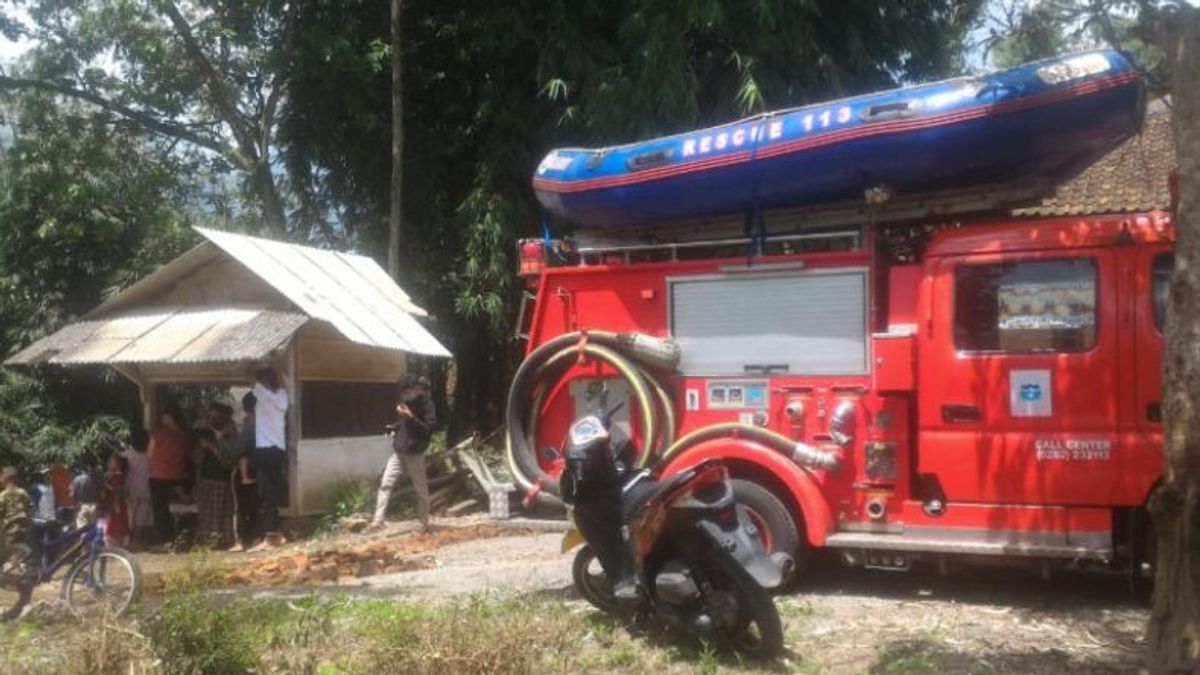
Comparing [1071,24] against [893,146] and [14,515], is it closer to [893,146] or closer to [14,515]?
[893,146]

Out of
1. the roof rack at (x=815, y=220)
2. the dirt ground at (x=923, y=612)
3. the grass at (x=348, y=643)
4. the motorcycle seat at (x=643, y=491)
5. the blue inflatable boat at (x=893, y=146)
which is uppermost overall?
the blue inflatable boat at (x=893, y=146)

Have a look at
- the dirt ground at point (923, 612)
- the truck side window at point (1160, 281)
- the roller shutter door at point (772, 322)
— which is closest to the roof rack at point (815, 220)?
the roller shutter door at point (772, 322)

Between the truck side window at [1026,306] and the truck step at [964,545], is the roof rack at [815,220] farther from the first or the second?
the truck step at [964,545]

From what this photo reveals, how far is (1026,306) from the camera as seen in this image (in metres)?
6.55

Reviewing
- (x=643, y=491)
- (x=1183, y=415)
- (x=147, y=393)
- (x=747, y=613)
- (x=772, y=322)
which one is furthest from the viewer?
(x=147, y=393)

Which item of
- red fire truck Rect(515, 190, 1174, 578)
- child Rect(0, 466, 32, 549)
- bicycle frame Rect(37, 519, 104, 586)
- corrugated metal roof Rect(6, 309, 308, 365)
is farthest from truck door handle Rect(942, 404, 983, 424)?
corrugated metal roof Rect(6, 309, 308, 365)

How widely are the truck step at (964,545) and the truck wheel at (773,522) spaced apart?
249 millimetres

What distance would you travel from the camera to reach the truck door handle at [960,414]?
259 inches

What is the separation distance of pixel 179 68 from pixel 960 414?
13.7m

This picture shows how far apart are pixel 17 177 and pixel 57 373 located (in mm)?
2689

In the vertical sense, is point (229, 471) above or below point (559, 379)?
below

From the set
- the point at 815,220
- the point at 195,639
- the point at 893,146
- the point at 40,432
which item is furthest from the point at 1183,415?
the point at 40,432

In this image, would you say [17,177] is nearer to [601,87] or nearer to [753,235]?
[601,87]

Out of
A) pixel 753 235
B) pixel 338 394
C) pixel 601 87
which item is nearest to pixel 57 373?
pixel 338 394
